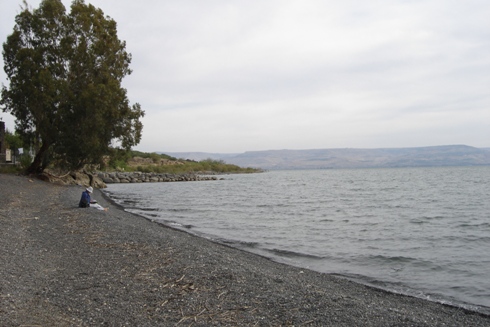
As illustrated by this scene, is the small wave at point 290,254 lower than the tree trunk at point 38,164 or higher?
lower

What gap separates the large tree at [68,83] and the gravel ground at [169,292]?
67.9ft

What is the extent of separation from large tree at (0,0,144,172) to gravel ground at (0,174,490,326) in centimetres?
2069

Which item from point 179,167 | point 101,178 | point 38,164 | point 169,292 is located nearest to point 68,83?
point 38,164

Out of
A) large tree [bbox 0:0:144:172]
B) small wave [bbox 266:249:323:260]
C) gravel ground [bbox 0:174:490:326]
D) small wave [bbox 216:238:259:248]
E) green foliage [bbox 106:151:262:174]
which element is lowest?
small wave [bbox 266:249:323:260]

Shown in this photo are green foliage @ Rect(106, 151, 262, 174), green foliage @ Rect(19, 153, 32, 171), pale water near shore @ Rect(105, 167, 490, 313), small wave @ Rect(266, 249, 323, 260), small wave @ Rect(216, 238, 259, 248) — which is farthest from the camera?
green foliage @ Rect(106, 151, 262, 174)

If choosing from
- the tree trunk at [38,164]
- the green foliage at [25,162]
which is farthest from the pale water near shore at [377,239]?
the green foliage at [25,162]

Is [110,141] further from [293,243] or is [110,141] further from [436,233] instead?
[436,233]

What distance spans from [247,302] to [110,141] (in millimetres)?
29654

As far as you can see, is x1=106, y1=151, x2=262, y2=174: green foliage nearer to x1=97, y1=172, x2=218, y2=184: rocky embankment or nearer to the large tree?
x1=97, y1=172, x2=218, y2=184: rocky embankment

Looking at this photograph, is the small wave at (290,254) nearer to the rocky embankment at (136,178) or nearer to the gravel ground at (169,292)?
the gravel ground at (169,292)

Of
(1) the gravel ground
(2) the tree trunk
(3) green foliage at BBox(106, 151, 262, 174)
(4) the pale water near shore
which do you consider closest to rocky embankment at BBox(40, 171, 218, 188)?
(2) the tree trunk

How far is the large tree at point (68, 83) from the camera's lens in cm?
3066

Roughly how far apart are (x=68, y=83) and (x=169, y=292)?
2840 cm

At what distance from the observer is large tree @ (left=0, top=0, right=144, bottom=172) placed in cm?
3066
